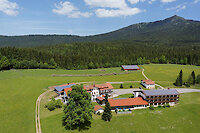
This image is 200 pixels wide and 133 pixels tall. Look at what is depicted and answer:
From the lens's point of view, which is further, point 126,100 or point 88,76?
point 88,76

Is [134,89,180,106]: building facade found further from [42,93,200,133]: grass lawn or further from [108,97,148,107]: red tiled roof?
[42,93,200,133]: grass lawn

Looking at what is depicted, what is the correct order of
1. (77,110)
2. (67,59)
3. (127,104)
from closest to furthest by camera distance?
(77,110) → (127,104) → (67,59)

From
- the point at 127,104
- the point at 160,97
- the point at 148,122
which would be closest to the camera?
the point at 148,122

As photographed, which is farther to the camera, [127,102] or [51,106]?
[127,102]

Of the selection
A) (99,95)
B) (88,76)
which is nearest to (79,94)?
(99,95)

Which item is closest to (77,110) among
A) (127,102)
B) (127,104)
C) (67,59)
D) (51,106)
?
(51,106)

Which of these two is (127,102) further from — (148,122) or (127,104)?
(148,122)

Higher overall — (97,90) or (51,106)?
(97,90)

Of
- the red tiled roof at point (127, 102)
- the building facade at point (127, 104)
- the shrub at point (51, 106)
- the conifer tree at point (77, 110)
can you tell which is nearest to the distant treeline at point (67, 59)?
the shrub at point (51, 106)

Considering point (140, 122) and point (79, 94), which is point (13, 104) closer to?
point (79, 94)
